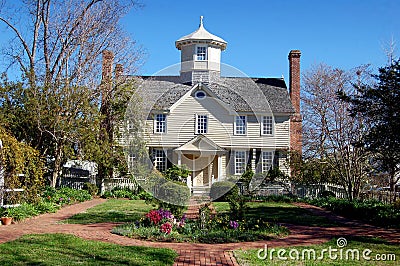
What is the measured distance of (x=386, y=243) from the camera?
967 cm

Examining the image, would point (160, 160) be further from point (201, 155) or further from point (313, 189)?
point (313, 189)

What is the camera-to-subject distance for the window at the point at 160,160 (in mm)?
23219

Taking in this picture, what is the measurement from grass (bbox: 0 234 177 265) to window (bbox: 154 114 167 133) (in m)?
15.5

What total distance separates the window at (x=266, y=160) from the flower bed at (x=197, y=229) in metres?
14.0

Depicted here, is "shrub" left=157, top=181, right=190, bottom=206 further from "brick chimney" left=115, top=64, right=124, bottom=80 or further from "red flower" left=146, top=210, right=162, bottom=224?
"brick chimney" left=115, top=64, right=124, bottom=80

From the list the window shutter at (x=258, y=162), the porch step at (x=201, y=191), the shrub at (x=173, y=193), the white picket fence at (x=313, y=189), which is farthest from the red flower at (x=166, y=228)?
the window shutter at (x=258, y=162)

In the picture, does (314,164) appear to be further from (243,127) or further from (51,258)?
(51,258)

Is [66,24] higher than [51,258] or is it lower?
higher

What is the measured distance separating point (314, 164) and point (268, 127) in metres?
5.70

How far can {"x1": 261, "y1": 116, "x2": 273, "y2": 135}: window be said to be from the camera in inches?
1099

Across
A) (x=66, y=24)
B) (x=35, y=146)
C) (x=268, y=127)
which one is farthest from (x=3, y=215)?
(x=268, y=127)

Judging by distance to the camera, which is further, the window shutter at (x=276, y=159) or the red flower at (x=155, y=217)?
the window shutter at (x=276, y=159)

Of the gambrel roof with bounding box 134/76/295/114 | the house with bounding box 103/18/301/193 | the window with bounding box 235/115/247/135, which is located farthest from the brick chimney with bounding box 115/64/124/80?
the window with bounding box 235/115/247/135

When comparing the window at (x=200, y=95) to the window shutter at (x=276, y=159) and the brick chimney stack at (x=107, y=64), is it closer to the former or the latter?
the brick chimney stack at (x=107, y=64)
